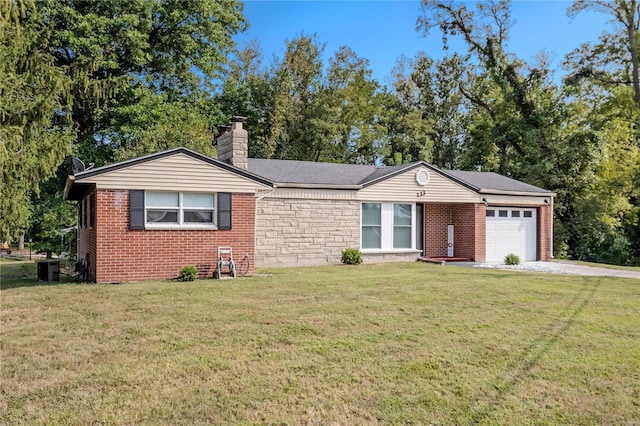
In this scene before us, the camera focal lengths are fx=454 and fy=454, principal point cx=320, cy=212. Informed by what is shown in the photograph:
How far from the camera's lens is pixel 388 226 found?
16656 millimetres

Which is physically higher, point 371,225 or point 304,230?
point 371,225

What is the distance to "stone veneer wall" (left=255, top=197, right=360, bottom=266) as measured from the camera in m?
14.5

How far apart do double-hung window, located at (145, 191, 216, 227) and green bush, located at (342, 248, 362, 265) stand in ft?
16.5

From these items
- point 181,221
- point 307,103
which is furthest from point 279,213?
point 307,103

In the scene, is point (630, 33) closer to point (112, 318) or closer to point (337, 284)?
point (337, 284)

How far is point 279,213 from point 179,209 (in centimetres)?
365

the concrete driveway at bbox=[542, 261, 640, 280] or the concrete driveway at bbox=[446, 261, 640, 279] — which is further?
the concrete driveway at bbox=[446, 261, 640, 279]

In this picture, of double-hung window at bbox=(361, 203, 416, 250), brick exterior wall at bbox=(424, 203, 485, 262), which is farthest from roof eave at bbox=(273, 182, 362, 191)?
brick exterior wall at bbox=(424, 203, 485, 262)

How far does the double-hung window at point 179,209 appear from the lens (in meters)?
11.6

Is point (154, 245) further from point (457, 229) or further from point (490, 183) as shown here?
point (490, 183)

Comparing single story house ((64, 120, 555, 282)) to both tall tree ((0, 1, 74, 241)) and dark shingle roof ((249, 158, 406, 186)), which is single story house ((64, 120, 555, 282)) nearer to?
dark shingle roof ((249, 158, 406, 186))

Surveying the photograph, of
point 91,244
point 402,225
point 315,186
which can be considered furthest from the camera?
point 402,225

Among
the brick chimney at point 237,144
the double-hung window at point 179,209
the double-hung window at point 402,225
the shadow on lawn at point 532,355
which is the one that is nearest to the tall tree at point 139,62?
the brick chimney at point 237,144

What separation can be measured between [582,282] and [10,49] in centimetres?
1484
